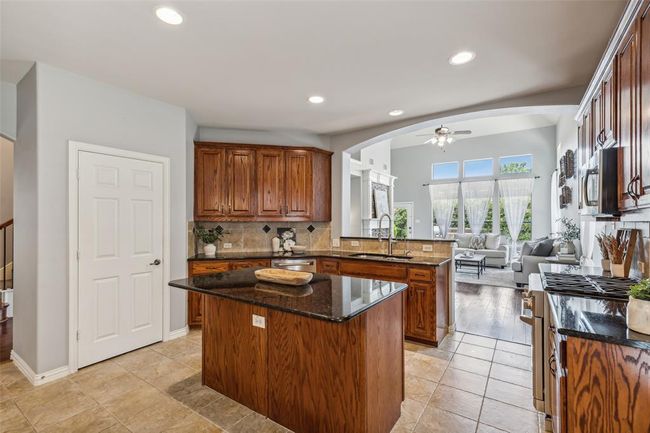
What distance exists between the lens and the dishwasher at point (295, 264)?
406 centimetres

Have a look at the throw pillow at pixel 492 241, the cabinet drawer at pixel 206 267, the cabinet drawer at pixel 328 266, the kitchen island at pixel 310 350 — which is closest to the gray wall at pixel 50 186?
the cabinet drawer at pixel 206 267

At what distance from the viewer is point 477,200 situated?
942 centimetres

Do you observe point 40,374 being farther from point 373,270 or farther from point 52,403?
point 373,270

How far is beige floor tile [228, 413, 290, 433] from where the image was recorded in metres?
1.96

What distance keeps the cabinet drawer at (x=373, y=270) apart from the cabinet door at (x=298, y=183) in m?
1.08

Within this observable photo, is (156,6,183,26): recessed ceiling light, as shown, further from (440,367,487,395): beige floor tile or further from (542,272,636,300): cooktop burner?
(440,367,487,395): beige floor tile

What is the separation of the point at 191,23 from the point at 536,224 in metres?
9.59

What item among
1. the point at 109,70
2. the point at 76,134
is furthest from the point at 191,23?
the point at 76,134

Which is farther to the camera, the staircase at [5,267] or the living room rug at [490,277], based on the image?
the living room rug at [490,277]

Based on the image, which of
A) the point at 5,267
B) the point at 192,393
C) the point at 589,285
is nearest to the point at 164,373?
the point at 192,393

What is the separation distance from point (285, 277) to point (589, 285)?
6.49 feet

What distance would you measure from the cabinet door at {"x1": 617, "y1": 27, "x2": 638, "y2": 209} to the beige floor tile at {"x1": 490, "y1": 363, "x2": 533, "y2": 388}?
5.38ft

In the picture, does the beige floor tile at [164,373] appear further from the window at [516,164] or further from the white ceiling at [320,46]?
the window at [516,164]

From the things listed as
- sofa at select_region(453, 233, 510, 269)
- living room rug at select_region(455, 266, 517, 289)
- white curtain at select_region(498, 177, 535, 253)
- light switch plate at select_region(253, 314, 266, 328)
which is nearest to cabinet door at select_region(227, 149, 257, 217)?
light switch plate at select_region(253, 314, 266, 328)
